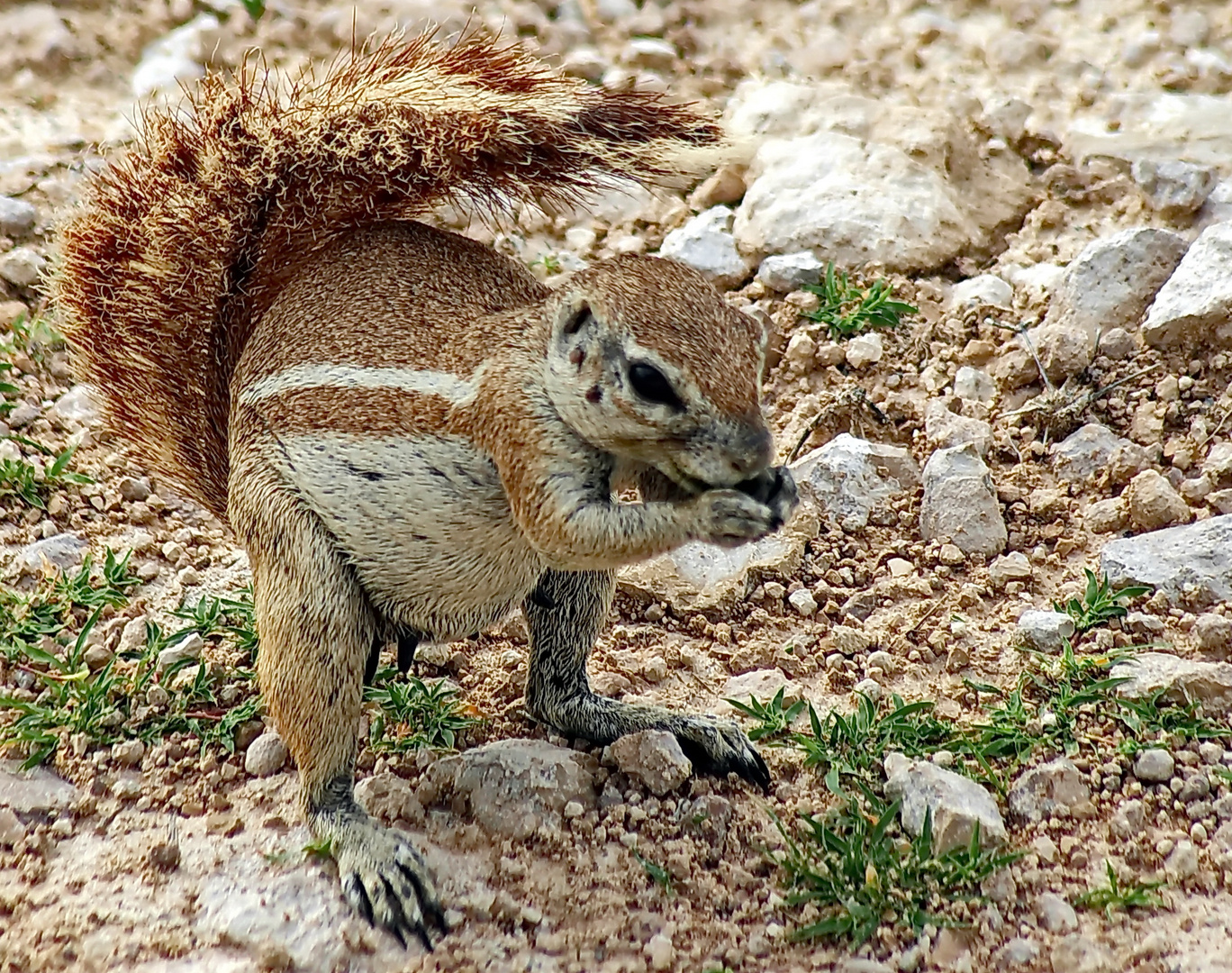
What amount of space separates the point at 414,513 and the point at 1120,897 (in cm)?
161

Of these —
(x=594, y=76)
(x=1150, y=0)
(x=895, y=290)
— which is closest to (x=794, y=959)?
(x=895, y=290)

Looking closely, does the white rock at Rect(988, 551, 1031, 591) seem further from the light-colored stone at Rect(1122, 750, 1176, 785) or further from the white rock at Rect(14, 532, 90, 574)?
the white rock at Rect(14, 532, 90, 574)

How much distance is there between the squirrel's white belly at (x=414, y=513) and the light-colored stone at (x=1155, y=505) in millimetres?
1781

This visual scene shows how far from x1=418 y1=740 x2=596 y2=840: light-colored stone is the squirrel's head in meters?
0.85

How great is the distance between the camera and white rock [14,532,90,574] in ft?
13.0

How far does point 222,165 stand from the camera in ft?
10.3

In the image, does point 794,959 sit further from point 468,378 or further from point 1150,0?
point 1150,0

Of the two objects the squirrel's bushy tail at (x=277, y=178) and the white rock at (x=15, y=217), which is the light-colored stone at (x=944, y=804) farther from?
the white rock at (x=15, y=217)

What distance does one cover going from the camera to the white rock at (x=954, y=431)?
13.8 ft

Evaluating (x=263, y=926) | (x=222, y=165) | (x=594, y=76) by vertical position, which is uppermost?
(x=222, y=165)

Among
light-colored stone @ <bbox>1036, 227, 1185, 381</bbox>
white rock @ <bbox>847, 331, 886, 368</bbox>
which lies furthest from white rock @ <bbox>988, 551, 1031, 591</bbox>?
white rock @ <bbox>847, 331, 886, 368</bbox>

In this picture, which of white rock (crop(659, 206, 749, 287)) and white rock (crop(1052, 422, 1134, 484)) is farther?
white rock (crop(659, 206, 749, 287))

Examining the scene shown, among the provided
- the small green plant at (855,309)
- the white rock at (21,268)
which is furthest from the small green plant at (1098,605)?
the white rock at (21,268)

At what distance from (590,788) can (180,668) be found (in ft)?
3.76
